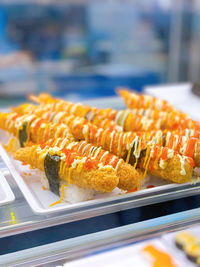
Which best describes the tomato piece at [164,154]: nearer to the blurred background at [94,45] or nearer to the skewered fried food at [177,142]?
the skewered fried food at [177,142]

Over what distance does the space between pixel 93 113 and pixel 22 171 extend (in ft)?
1.92

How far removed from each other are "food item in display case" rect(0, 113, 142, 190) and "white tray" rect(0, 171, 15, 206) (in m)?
0.26

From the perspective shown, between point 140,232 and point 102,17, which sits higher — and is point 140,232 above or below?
below

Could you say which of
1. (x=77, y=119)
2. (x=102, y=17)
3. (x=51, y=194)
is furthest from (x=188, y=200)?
(x=102, y=17)

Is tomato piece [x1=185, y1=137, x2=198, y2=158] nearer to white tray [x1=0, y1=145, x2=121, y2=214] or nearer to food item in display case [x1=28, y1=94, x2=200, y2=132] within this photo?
food item in display case [x1=28, y1=94, x2=200, y2=132]

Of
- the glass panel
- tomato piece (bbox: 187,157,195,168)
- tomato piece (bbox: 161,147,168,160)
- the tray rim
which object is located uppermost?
tomato piece (bbox: 161,147,168,160)

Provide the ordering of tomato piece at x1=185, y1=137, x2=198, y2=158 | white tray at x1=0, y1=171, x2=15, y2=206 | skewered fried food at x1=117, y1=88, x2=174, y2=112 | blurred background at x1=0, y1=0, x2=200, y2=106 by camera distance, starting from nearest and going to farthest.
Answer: white tray at x1=0, y1=171, x2=15, y2=206 → tomato piece at x1=185, y1=137, x2=198, y2=158 → skewered fried food at x1=117, y1=88, x2=174, y2=112 → blurred background at x1=0, y1=0, x2=200, y2=106

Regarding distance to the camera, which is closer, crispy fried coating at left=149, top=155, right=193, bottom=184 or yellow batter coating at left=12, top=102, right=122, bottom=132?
crispy fried coating at left=149, top=155, right=193, bottom=184

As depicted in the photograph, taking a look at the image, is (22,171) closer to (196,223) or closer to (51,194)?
(51,194)

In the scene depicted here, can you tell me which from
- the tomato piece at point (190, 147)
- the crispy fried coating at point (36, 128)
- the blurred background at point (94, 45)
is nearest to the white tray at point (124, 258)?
the tomato piece at point (190, 147)

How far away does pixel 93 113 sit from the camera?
1.94 meters

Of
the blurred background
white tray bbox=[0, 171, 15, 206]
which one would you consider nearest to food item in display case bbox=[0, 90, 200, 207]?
white tray bbox=[0, 171, 15, 206]

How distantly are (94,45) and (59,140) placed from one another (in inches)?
130

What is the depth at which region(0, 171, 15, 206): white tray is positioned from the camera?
48.1 inches
